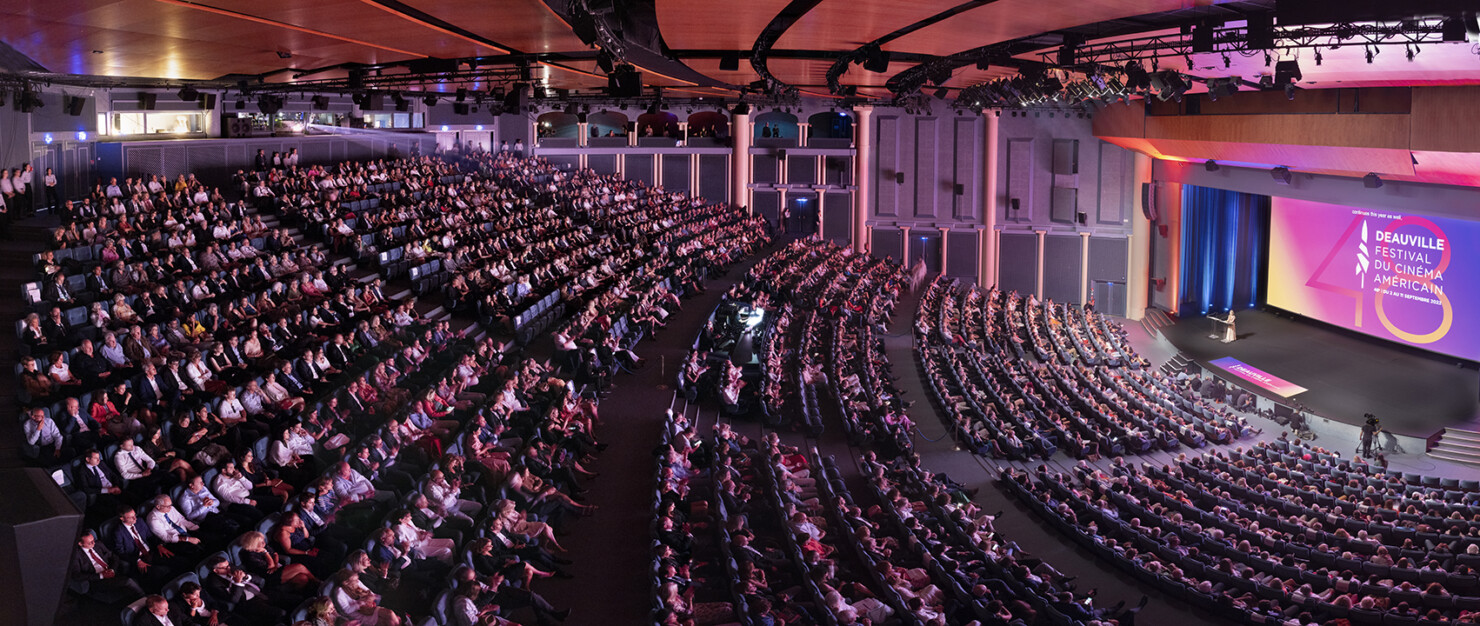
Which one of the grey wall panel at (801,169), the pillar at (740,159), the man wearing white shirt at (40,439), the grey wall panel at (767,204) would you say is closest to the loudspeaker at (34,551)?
the man wearing white shirt at (40,439)

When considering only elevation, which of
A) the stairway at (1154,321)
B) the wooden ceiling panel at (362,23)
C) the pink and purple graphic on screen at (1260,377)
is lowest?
the pink and purple graphic on screen at (1260,377)

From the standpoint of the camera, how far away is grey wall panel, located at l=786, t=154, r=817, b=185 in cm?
2977

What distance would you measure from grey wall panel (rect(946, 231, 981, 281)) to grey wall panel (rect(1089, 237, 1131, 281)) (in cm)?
306

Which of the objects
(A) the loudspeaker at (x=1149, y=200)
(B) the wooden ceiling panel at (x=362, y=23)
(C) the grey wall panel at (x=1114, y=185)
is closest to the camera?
(B) the wooden ceiling panel at (x=362, y=23)

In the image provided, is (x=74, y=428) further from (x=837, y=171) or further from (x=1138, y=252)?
(x=1138, y=252)

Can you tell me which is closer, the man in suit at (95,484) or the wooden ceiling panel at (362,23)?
the man in suit at (95,484)

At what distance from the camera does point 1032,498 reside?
34.9 feet

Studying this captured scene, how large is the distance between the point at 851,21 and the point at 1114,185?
20.7 metres

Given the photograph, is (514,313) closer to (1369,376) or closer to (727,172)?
(1369,376)

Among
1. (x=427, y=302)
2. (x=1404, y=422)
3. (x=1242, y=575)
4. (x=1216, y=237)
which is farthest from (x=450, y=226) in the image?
(x=1216, y=237)

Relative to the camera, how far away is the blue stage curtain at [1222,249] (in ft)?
77.4

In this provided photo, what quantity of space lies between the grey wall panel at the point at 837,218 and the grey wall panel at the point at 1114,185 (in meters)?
6.79

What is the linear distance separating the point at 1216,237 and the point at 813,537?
19.7m

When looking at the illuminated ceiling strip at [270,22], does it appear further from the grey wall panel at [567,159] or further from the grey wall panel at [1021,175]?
the grey wall panel at [1021,175]
